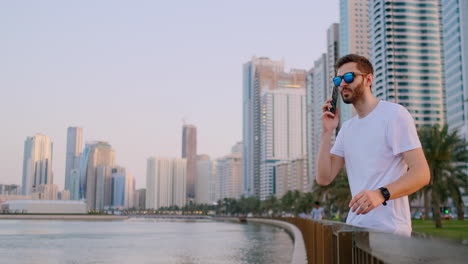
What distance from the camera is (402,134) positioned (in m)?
2.75

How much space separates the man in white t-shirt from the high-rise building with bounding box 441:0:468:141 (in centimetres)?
10710

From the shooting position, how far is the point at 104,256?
65.2 ft

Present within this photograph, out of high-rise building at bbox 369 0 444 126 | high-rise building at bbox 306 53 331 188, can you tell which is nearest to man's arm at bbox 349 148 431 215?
high-rise building at bbox 369 0 444 126

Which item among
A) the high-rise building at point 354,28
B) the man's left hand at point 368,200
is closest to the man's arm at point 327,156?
the man's left hand at point 368,200

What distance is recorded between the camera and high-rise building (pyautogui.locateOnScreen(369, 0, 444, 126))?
13875cm

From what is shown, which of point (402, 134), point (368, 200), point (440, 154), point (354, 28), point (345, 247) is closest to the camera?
point (368, 200)

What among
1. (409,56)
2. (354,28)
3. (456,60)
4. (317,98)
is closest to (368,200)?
(456,60)

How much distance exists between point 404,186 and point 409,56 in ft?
485

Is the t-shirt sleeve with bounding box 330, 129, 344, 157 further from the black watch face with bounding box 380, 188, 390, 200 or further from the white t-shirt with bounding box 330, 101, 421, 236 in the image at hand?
the black watch face with bounding box 380, 188, 390, 200

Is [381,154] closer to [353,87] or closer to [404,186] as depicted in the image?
[404,186]

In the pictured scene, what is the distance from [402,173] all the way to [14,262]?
17.2 meters

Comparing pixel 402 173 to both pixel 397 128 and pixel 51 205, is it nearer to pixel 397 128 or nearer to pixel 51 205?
pixel 397 128

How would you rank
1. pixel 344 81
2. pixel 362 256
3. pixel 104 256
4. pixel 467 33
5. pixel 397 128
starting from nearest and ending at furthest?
1. pixel 362 256
2. pixel 397 128
3. pixel 344 81
4. pixel 104 256
5. pixel 467 33

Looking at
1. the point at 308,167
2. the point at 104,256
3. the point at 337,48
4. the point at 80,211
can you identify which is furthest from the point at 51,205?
the point at 104,256
